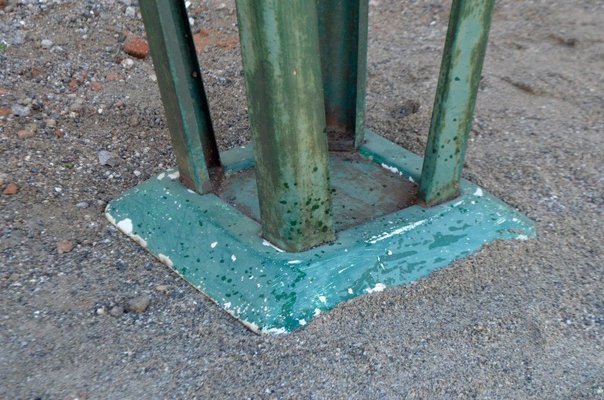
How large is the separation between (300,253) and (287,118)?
36 centimetres

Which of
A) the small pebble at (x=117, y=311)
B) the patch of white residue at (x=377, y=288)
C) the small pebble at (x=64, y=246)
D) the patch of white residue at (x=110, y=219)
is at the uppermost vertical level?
the patch of white residue at (x=377, y=288)

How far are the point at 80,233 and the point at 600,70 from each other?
1.94 meters

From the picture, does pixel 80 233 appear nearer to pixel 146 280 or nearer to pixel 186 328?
pixel 146 280

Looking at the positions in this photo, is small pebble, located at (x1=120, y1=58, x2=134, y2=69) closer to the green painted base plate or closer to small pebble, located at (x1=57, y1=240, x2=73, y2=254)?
the green painted base plate

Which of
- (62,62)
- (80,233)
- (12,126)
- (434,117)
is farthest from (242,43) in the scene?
(62,62)

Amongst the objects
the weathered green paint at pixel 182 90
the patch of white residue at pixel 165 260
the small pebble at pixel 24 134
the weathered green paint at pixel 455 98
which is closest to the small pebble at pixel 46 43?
the small pebble at pixel 24 134

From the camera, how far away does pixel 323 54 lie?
7.06ft

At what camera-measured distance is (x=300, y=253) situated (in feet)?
5.79

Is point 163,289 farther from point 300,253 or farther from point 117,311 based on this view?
point 300,253

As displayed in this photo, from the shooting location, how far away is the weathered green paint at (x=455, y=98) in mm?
1696

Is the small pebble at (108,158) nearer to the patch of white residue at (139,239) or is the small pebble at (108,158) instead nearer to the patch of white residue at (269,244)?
the patch of white residue at (139,239)

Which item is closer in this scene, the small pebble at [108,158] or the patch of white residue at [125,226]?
the patch of white residue at [125,226]

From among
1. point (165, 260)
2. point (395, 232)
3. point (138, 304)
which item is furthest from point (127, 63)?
point (395, 232)

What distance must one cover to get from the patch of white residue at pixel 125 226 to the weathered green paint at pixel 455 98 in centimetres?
78
